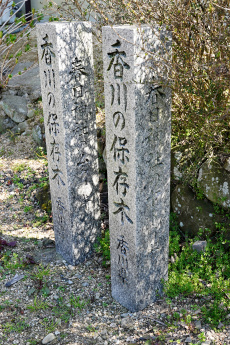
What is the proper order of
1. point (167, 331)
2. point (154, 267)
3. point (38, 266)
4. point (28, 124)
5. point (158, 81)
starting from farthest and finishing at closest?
1. point (28, 124)
2. point (38, 266)
3. point (154, 267)
4. point (167, 331)
5. point (158, 81)

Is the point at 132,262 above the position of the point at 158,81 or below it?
below

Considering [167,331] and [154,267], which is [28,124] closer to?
[154,267]

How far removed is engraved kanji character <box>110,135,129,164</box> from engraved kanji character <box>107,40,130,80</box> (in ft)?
1.53

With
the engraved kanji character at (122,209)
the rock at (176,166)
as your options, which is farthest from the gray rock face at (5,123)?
the engraved kanji character at (122,209)

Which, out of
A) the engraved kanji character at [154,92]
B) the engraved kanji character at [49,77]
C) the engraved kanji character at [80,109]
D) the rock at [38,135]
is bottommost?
the rock at [38,135]

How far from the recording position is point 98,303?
3.51 metres

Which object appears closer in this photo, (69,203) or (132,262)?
(132,262)

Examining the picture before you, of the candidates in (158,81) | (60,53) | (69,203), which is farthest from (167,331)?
(60,53)

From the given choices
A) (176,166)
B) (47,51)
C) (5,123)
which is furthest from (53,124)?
(5,123)

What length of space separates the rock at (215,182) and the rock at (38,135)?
317cm

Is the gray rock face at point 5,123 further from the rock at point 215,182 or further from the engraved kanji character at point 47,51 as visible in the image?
the rock at point 215,182

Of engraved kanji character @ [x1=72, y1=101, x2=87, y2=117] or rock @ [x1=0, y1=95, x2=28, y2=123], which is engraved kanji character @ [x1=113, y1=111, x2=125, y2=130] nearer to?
engraved kanji character @ [x1=72, y1=101, x2=87, y2=117]

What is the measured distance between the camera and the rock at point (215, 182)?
369cm

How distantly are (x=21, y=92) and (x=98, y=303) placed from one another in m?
4.65
